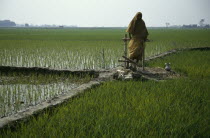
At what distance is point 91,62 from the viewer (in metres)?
9.08

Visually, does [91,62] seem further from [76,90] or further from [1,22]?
[1,22]

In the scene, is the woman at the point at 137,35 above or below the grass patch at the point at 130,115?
above

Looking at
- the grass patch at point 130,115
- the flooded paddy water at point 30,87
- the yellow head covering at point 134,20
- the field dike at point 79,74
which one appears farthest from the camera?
the yellow head covering at point 134,20

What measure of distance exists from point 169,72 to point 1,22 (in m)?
145

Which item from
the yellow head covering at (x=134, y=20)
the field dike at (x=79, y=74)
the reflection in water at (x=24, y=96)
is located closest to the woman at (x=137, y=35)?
the yellow head covering at (x=134, y=20)

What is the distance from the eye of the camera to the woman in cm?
626

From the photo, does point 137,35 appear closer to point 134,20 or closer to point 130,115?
point 134,20

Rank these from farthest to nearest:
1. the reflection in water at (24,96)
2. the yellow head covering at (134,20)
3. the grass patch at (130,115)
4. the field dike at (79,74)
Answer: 1. the yellow head covering at (134,20)
2. the reflection in water at (24,96)
3. the field dike at (79,74)
4. the grass patch at (130,115)

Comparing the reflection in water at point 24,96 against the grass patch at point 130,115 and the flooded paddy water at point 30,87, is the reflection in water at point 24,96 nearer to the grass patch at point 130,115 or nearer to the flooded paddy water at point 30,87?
the flooded paddy water at point 30,87

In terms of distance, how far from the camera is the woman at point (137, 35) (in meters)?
6.26

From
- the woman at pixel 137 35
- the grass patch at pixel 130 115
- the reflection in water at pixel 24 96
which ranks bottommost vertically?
the reflection in water at pixel 24 96

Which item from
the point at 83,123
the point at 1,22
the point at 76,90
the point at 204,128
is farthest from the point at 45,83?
the point at 1,22

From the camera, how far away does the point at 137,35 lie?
21.0ft

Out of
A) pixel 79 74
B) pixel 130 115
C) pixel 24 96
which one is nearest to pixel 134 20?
pixel 79 74
